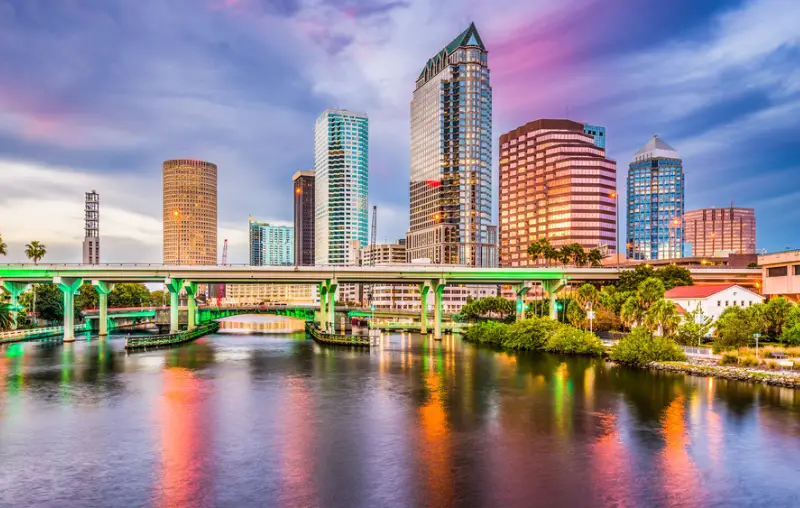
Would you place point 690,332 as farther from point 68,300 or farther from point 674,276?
point 68,300

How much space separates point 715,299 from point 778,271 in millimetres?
41550

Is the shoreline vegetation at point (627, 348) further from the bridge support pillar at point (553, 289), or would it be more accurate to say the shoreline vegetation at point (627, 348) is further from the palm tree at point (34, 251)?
the palm tree at point (34, 251)

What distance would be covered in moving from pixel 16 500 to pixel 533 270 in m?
124

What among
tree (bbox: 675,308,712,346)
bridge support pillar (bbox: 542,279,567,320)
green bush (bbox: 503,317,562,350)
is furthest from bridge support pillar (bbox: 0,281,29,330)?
tree (bbox: 675,308,712,346)

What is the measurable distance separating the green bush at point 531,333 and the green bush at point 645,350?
73.2 feet

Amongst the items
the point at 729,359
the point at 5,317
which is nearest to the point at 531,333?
the point at 729,359

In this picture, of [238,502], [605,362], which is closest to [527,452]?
[238,502]

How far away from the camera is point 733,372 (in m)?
71.8

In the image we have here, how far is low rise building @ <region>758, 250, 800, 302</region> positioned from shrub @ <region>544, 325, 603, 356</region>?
5752cm

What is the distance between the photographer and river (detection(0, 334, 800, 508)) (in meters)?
35.6

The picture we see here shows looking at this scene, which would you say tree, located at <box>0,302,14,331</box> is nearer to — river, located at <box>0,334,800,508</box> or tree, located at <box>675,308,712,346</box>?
river, located at <box>0,334,800,508</box>

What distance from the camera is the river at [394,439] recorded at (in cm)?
3559

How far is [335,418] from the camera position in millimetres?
54219

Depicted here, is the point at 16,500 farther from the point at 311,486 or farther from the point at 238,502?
the point at 311,486
